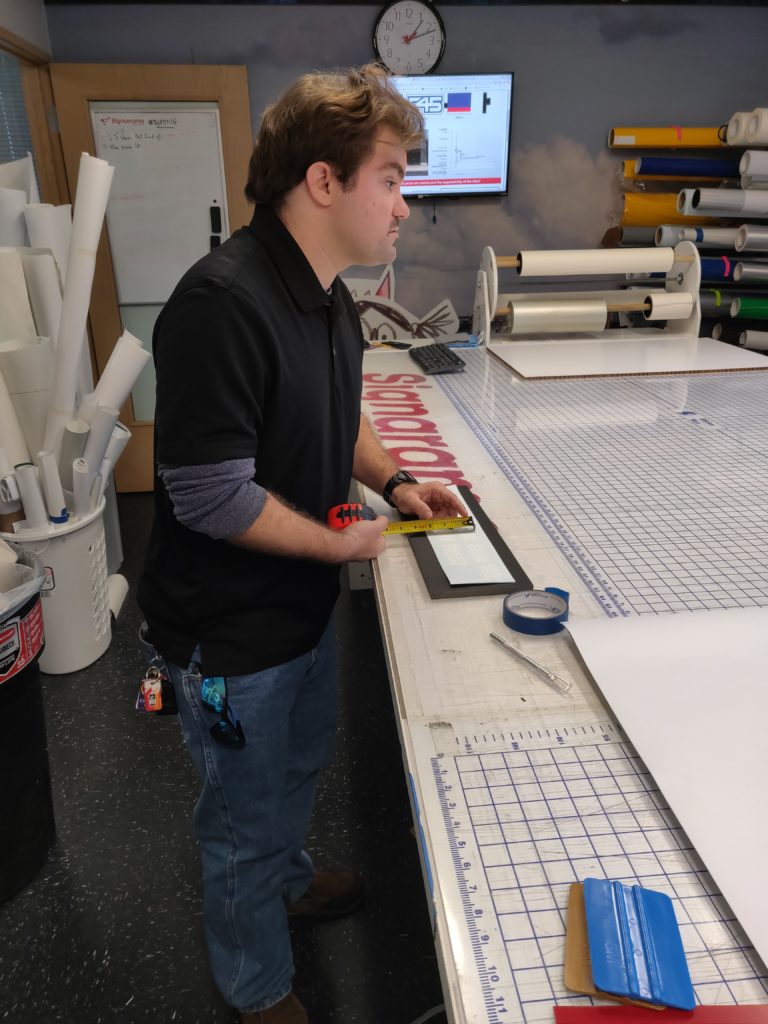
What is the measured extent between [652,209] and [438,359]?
1.74m

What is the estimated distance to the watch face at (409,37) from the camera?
3.18 metres

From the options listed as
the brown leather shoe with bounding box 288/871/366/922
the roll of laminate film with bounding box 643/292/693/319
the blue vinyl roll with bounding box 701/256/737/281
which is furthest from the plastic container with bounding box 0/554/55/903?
the blue vinyl roll with bounding box 701/256/737/281

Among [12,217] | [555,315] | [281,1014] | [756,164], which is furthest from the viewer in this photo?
[756,164]

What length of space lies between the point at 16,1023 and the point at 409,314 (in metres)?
3.19

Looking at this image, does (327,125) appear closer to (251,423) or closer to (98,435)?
(251,423)

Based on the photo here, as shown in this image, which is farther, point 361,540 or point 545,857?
point 361,540

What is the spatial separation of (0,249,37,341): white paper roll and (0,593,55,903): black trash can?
1027 mm

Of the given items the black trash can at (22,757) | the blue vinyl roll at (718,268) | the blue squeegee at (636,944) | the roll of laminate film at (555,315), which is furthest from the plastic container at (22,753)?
the blue vinyl roll at (718,268)

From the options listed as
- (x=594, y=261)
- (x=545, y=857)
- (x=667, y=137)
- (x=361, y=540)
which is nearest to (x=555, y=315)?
(x=594, y=261)

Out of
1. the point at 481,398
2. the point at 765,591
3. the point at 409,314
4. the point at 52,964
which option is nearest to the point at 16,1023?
the point at 52,964

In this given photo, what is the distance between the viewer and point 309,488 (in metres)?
1.02

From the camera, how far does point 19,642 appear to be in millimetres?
1445

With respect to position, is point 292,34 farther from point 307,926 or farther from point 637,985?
point 637,985

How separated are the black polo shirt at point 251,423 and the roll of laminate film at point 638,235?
2.63 metres
